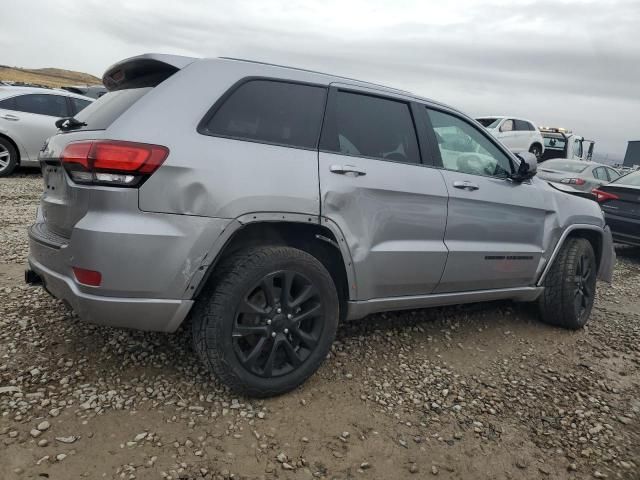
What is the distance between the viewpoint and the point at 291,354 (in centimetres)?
267

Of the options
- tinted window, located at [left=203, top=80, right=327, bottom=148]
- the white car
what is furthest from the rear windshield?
the white car

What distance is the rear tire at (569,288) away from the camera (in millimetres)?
4035

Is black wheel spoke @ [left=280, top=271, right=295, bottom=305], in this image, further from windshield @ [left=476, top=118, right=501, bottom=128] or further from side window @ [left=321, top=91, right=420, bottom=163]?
windshield @ [left=476, top=118, right=501, bottom=128]

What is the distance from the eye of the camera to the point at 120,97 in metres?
2.72

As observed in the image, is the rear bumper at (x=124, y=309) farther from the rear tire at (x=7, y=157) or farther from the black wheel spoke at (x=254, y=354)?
the rear tire at (x=7, y=157)

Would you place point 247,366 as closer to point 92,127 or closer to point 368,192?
point 368,192

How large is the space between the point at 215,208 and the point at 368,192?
925mm

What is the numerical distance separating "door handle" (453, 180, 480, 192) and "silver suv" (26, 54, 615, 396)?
0.05 feet

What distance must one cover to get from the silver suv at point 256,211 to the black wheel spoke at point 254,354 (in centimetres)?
1

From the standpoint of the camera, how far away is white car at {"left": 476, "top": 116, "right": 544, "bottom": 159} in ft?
54.4

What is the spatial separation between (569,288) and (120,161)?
139 inches

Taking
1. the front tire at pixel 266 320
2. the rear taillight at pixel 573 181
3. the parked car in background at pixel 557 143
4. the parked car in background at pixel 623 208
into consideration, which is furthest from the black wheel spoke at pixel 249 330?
the parked car in background at pixel 557 143

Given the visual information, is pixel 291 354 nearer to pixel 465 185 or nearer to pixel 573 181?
pixel 465 185

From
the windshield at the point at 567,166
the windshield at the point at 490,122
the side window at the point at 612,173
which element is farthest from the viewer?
the windshield at the point at 490,122
